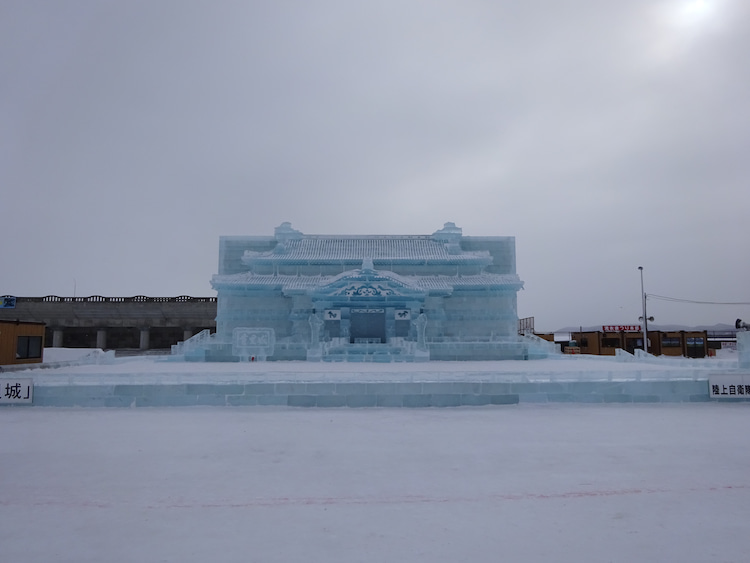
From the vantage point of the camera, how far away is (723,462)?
684 cm

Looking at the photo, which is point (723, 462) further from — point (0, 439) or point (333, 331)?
point (333, 331)

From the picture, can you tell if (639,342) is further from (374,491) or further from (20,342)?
(20,342)

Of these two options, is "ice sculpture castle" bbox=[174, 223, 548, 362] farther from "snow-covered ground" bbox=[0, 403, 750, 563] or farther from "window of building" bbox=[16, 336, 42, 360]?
"snow-covered ground" bbox=[0, 403, 750, 563]

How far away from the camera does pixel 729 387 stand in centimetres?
1209

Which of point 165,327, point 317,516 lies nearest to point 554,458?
point 317,516

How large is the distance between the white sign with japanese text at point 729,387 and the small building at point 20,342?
24.1 metres

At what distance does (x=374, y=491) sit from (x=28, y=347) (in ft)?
69.2

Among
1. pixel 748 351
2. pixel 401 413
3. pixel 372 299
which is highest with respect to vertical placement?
pixel 372 299

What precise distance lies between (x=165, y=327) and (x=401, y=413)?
147ft

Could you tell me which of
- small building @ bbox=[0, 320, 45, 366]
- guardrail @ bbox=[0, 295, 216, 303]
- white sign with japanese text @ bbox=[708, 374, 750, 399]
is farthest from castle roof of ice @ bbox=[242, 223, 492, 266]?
white sign with japanese text @ bbox=[708, 374, 750, 399]

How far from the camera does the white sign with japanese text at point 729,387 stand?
12062mm

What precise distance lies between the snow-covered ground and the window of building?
42.2 feet

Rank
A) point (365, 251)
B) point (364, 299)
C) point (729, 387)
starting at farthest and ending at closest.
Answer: point (365, 251) → point (364, 299) → point (729, 387)


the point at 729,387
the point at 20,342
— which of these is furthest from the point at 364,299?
the point at 729,387
